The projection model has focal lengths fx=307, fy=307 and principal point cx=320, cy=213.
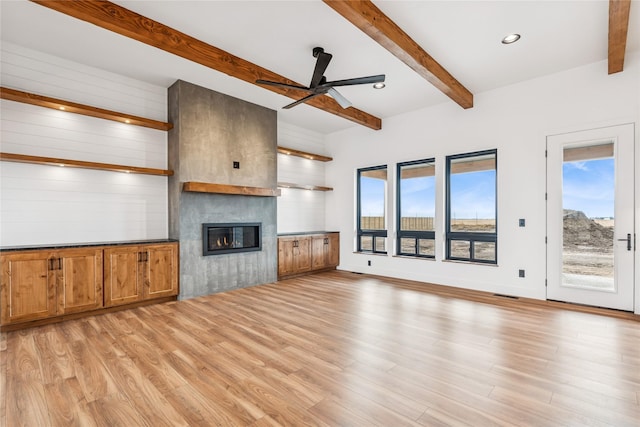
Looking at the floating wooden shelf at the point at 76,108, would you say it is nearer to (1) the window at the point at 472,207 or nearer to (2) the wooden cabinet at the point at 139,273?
(2) the wooden cabinet at the point at 139,273

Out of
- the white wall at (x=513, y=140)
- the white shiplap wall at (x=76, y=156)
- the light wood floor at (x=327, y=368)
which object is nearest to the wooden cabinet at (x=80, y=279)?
the light wood floor at (x=327, y=368)

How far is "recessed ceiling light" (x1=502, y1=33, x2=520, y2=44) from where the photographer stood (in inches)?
138

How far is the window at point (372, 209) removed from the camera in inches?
266

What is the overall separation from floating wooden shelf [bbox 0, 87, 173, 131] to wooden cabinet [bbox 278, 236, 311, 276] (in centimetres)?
294

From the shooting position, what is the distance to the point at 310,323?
11.8 feet

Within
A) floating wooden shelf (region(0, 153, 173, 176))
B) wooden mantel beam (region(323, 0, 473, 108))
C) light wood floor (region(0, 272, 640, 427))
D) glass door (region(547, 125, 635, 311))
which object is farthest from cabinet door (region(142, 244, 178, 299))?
glass door (region(547, 125, 635, 311))

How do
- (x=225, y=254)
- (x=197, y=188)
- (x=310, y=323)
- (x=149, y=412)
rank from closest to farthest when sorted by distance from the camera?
(x=149, y=412), (x=310, y=323), (x=197, y=188), (x=225, y=254)

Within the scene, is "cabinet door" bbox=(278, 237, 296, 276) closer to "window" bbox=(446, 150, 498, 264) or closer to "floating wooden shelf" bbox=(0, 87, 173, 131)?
"floating wooden shelf" bbox=(0, 87, 173, 131)

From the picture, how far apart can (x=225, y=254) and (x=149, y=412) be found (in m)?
3.34

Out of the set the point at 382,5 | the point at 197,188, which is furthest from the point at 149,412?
the point at 382,5

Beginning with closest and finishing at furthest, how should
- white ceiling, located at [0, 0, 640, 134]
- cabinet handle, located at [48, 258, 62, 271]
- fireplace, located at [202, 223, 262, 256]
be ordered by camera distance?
1. white ceiling, located at [0, 0, 640, 134]
2. cabinet handle, located at [48, 258, 62, 271]
3. fireplace, located at [202, 223, 262, 256]

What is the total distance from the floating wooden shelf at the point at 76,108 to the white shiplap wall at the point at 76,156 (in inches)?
8.2

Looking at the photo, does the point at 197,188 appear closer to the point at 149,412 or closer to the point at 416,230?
the point at 149,412

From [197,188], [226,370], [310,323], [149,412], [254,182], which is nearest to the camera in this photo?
[149,412]
